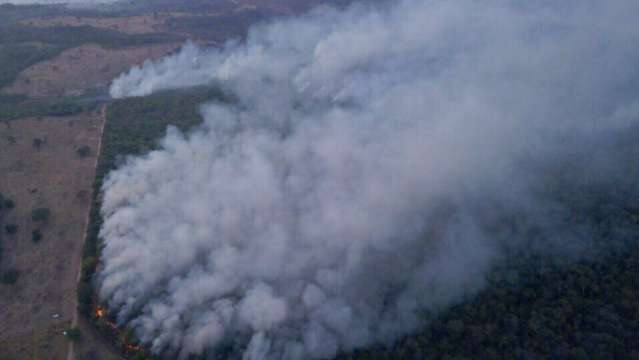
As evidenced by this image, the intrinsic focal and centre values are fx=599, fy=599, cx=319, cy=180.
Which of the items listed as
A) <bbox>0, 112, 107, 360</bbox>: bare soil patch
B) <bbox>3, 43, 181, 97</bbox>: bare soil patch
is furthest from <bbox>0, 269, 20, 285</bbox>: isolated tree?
<bbox>3, 43, 181, 97</bbox>: bare soil patch

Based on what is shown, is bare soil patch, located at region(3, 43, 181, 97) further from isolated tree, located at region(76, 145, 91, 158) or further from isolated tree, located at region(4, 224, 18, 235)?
isolated tree, located at region(4, 224, 18, 235)

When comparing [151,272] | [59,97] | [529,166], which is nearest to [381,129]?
[529,166]

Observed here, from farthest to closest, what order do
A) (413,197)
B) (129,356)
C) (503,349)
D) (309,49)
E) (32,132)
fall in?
(309,49) → (32,132) → (413,197) → (129,356) → (503,349)

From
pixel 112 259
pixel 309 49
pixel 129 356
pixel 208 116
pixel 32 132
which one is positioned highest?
pixel 309 49

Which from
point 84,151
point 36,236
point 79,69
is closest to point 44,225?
point 36,236

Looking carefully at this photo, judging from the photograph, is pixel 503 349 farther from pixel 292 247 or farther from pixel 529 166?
pixel 529 166

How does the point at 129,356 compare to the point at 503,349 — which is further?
the point at 129,356
